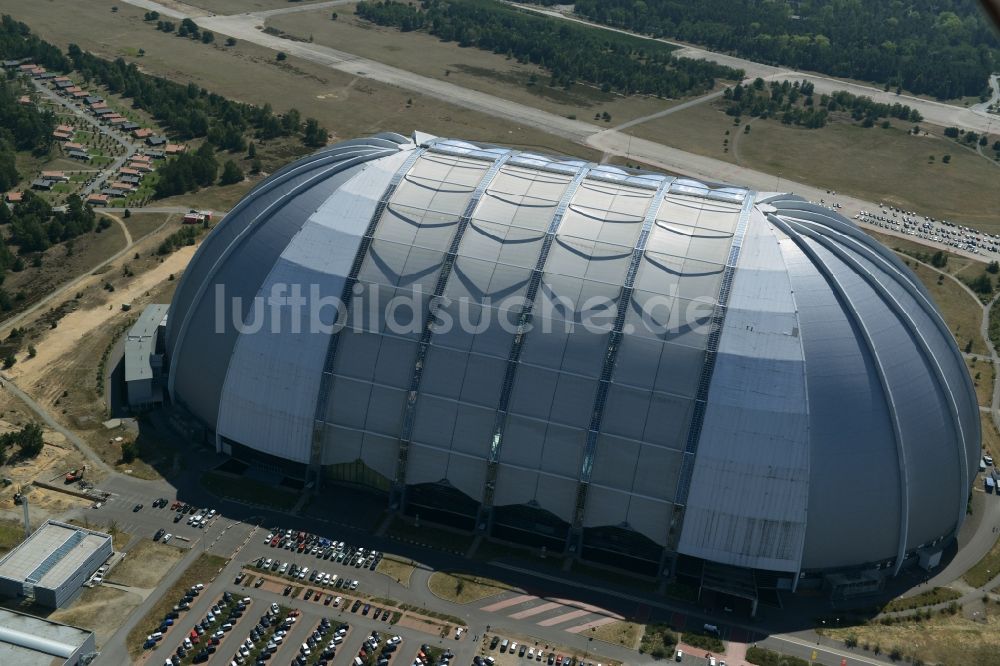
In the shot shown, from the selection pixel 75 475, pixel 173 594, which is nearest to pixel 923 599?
pixel 173 594

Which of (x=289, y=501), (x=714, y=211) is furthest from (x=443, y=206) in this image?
(x=289, y=501)

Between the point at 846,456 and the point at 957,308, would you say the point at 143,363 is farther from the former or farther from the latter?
the point at 957,308

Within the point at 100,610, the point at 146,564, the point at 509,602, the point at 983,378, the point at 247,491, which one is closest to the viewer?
the point at 100,610

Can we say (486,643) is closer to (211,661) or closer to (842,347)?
(211,661)

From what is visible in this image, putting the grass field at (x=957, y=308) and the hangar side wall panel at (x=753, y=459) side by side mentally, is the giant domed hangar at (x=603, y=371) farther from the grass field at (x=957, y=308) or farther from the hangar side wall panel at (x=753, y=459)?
the grass field at (x=957, y=308)

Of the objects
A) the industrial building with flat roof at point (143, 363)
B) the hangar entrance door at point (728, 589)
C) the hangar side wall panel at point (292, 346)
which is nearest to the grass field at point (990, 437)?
the hangar entrance door at point (728, 589)

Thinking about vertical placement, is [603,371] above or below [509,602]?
above

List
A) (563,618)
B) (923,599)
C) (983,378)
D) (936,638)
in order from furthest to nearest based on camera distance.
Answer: (983,378) → (923,599) → (563,618) → (936,638)
